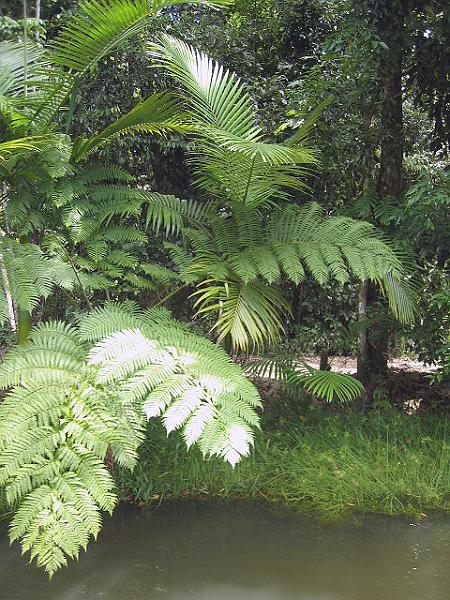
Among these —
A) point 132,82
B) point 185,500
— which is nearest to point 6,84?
point 132,82

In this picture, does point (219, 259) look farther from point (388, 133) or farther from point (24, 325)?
point (388, 133)

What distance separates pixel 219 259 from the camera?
388 centimetres

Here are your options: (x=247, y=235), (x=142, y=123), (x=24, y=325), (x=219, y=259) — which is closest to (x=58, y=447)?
(x=24, y=325)

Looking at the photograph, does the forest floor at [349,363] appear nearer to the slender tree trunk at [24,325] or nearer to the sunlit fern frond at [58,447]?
the slender tree trunk at [24,325]

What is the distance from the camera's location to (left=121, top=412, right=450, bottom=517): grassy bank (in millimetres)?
3680

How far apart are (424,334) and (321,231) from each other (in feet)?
3.36

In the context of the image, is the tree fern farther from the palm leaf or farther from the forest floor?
the forest floor

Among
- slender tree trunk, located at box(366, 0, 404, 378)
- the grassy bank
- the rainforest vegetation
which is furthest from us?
slender tree trunk, located at box(366, 0, 404, 378)

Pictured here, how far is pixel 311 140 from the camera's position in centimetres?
452

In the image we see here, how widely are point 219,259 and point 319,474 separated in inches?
52.7

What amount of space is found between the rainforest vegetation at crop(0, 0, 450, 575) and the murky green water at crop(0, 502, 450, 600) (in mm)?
215

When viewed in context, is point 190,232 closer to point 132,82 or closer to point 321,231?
point 321,231

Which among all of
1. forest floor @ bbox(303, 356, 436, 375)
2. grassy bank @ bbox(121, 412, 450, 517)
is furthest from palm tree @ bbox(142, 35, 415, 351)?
forest floor @ bbox(303, 356, 436, 375)

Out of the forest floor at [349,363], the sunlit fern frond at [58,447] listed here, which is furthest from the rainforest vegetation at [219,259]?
the forest floor at [349,363]
